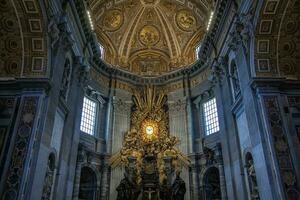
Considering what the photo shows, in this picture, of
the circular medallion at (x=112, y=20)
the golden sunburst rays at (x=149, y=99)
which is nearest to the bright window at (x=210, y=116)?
the golden sunburst rays at (x=149, y=99)

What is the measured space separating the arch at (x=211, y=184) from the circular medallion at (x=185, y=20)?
11.3 metres

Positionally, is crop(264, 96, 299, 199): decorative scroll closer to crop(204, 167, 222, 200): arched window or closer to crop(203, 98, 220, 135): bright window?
crop(203, 98, 220, 135): bright window

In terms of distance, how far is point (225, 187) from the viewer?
14.3m

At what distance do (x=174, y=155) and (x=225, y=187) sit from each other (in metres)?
4.07

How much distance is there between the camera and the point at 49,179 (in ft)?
35.7

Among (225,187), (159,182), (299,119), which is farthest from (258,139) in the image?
(159,182)

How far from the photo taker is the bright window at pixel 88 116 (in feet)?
56.1

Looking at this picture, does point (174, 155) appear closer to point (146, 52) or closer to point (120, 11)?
point (146, 52)

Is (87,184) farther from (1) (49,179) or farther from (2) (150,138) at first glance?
(1) (49,179)

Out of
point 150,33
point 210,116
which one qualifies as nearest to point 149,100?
point 210,116

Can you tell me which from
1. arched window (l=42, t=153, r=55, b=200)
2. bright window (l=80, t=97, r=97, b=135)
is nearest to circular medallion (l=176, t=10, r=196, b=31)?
bright window (l=80, t=97, r=97, b=135)

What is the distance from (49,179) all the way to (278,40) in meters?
10.8

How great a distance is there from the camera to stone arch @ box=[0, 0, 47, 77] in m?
10.4

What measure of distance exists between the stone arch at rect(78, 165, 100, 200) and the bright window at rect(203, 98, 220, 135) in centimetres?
758
